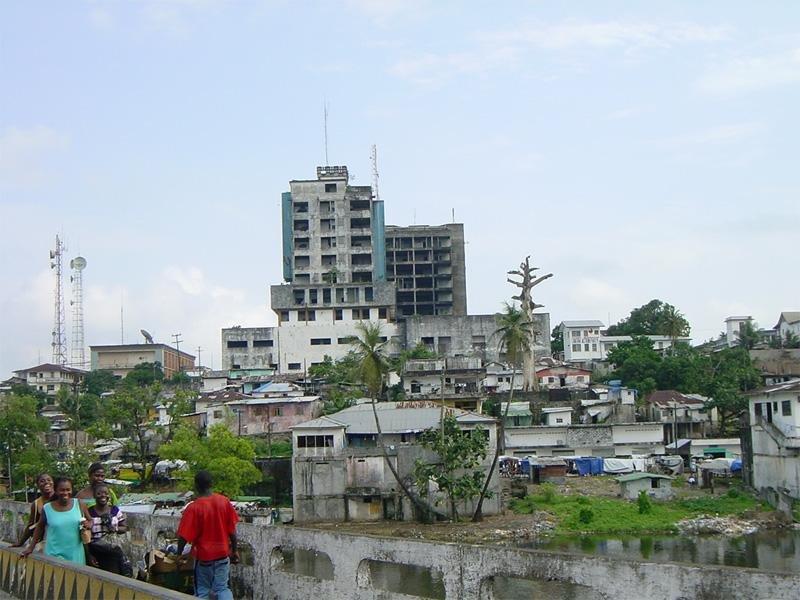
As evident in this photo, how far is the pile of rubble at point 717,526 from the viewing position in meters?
42.6

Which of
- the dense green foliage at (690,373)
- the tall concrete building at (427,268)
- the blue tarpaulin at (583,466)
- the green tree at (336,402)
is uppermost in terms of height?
the tall concrete building at (427,268)

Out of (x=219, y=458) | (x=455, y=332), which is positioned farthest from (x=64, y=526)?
(x=455, y=332)

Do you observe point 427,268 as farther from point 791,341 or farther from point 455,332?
point 791,341

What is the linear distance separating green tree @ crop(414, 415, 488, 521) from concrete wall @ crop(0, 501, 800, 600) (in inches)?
1120

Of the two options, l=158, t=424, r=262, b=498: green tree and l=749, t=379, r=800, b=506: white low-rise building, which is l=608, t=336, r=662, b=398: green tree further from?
l=158, t=424, r=262, b=498: green tree

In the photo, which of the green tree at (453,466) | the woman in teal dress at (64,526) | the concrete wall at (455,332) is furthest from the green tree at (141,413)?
the woman in teal dress at (64,526)

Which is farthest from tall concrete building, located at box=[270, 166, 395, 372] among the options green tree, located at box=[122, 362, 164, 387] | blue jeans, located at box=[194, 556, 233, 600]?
blue jeans, located at box=[194, 556, 233, 600]

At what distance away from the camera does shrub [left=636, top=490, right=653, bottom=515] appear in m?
45.2

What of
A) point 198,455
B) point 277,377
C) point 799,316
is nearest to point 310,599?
point 198,455

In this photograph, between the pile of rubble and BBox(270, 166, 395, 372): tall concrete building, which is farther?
BBox(270, 166, 395, 372): tall concrete building

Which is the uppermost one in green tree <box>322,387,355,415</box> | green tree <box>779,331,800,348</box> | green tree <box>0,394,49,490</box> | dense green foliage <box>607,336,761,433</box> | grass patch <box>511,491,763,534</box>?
green tree <box>779,331,800,348</box>

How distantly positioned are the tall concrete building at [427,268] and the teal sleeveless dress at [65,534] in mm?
96654

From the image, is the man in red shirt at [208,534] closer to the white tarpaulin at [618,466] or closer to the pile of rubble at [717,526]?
the pile of rubble at [717,526]

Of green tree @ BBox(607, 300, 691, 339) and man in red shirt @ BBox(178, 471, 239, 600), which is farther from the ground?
green tree @ BBox(607, 300, 691, 339)
